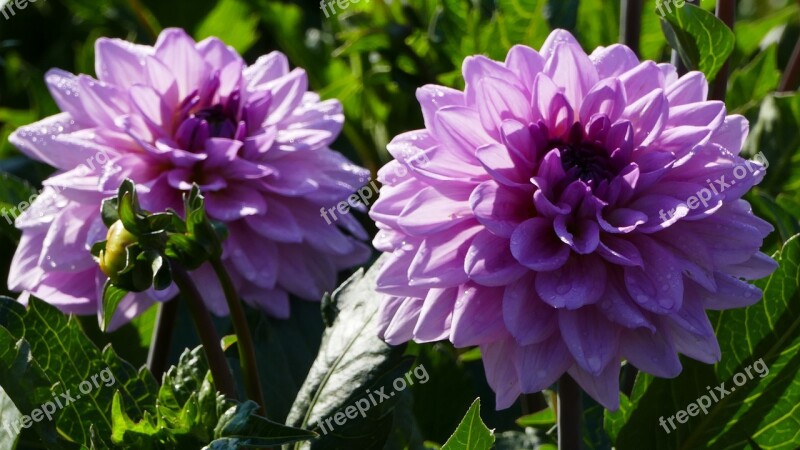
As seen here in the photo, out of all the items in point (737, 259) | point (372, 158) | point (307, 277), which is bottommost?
point (372, 158)

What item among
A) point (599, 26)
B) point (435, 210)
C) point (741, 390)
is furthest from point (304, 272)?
point (599, 26)

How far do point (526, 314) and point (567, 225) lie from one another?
0.31 feet

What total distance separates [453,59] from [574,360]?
2.21ft

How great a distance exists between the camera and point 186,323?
55.2 inches

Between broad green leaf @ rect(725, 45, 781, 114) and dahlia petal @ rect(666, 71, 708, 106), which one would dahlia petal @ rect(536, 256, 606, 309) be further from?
broad green leaf @ rect(725, 45, 781, 114)

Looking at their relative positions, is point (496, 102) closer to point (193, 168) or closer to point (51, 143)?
point (193, 168)

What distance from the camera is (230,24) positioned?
195cm

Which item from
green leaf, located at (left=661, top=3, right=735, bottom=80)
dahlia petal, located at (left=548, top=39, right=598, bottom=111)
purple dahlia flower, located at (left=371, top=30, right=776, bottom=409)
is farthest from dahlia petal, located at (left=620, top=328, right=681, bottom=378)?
green leaf, located at (left=661, top=3, right=735, bottom=80)

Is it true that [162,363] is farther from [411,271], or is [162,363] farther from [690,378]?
[690,378]

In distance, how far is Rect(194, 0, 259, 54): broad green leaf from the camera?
192 cm

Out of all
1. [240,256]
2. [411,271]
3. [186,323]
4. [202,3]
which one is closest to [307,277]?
[240,256]

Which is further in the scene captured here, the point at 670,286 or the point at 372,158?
the point at 372,158

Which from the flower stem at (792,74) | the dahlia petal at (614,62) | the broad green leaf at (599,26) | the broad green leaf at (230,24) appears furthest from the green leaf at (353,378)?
the broad green leaf at (230,24)

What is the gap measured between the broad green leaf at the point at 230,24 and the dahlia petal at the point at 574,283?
3.71 ft
